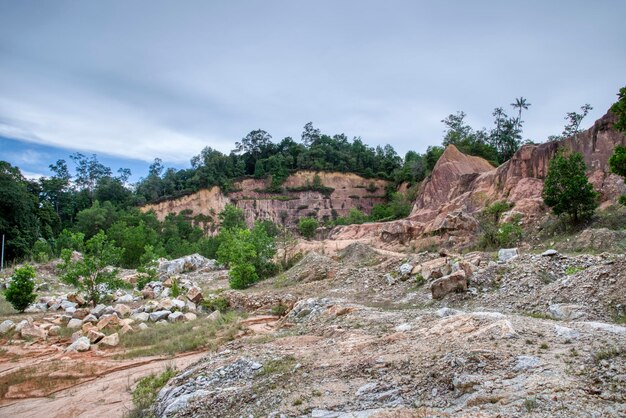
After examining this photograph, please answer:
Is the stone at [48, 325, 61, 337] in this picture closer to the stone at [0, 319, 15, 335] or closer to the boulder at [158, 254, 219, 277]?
the stone at [0, 319, 15, 335]

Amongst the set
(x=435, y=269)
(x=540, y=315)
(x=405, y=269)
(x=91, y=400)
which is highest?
(x=435, y=269)

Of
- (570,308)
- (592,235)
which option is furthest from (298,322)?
(592,235)

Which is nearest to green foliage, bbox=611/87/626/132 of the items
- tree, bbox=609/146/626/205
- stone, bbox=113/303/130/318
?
tree, bbox=609/146/626/205

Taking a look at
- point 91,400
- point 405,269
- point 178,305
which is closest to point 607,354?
point 91,400

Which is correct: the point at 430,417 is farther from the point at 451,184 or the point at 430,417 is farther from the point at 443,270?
the point at 451,184

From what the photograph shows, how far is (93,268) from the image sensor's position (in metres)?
14.8

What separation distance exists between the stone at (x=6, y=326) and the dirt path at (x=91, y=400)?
5.37m

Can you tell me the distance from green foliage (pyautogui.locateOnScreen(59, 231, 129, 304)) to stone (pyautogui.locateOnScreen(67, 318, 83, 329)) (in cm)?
248

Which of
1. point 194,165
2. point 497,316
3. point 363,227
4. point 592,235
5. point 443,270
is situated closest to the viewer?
point 497,316

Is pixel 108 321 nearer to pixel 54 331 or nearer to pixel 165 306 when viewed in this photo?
pixel 54 331

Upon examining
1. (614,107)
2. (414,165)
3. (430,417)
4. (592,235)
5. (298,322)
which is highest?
(414,165)

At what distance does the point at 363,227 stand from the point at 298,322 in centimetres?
2531

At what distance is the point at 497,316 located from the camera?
19.3 ft

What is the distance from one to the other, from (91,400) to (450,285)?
298 inches
